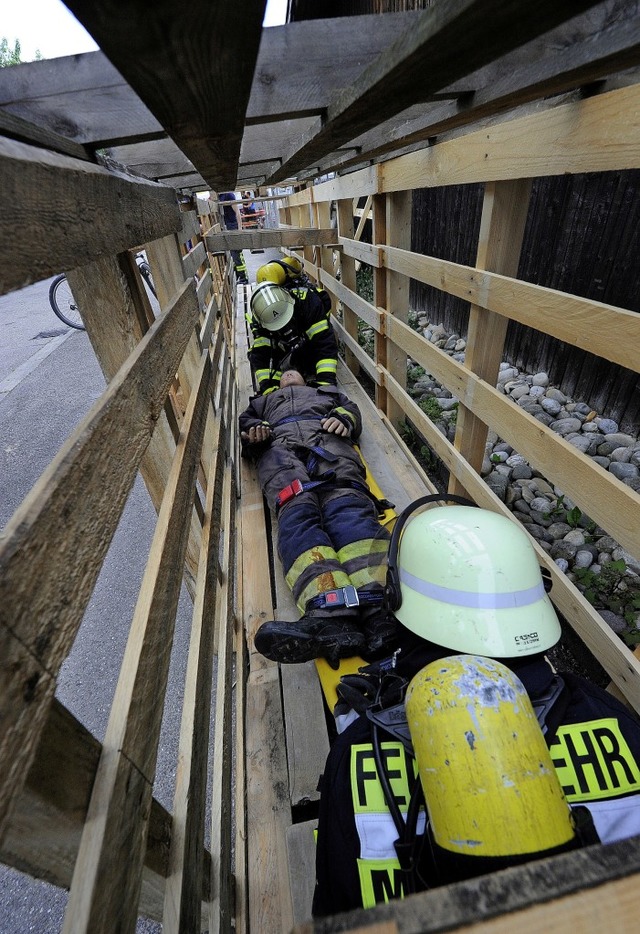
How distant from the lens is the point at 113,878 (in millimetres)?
610

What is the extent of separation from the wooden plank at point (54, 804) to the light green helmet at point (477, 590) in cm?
107

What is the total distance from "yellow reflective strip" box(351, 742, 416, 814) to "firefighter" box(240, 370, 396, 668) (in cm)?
68

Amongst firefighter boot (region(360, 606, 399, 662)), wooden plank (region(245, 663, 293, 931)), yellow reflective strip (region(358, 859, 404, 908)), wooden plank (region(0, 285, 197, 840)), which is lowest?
wooden plank (region(245, 663, 293, 931))

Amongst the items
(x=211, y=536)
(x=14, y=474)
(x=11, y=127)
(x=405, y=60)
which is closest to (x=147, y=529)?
(x=14, y=474)

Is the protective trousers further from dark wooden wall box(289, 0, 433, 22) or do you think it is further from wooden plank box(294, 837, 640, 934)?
dark wooden wall box(289, 0, 433, 22)

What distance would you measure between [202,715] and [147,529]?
2.85 meters

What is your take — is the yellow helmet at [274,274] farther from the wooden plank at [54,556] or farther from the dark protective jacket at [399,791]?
the dark protective jacket at [399,791]

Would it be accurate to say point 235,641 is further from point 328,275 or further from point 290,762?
point 328,275

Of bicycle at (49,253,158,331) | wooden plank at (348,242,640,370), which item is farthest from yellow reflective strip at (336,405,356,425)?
bicycle at (49,253,158,331)

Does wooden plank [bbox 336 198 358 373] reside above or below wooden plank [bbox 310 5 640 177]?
below

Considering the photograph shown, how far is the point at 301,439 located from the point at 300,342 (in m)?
1.80

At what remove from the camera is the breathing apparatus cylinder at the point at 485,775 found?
796mm

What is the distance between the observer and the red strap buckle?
8.78 feet

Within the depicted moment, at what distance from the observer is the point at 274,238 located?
4379 millimetres
